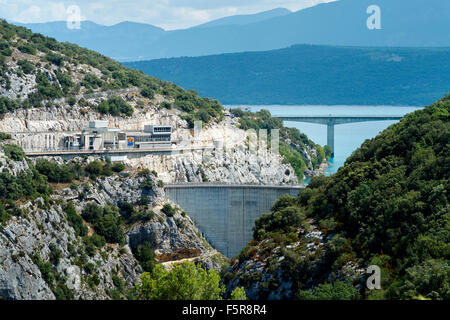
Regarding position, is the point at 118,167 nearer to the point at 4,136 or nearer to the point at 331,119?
the point at 4,136

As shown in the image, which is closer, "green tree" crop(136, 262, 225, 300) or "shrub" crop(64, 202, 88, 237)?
"green tree" crop(136, 262, 225, 300)

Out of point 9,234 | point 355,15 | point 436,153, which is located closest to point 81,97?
point 9,234

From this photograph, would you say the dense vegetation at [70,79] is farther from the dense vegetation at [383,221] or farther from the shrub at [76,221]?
the dense vegetation at [383,221]

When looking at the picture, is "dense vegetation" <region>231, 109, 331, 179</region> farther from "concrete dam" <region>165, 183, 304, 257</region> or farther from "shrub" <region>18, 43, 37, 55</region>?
"concrete dam" <region>165, 183, 304, 257</region>

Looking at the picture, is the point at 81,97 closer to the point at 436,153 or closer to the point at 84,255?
the point at 84,255

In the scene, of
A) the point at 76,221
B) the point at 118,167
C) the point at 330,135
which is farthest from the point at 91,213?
the point at 330,135

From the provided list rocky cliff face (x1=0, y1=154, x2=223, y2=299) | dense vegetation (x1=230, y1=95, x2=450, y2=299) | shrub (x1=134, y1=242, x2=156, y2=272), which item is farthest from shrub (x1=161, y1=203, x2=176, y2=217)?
dense vegetation (x1=230, y1=95, x2=450, y2=299)

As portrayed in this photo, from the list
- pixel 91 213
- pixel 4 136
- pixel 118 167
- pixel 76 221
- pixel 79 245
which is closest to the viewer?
pixel 79 245
